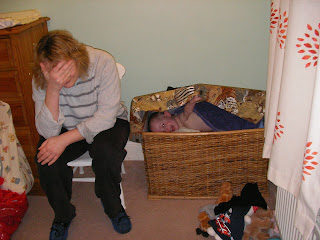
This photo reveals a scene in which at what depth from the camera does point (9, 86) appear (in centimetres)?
167

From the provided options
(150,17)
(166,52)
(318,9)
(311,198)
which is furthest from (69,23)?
(311,198)

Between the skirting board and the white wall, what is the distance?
47 centimetres

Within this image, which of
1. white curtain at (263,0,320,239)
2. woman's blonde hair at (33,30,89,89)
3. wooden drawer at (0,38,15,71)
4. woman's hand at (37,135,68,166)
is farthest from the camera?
wooden drawer at (0,38,15,71)

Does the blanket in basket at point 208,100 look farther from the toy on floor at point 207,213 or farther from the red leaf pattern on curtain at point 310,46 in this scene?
the red leaf pattern on curtain at point 310,46

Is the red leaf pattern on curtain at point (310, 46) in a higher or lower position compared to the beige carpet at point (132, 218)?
higher

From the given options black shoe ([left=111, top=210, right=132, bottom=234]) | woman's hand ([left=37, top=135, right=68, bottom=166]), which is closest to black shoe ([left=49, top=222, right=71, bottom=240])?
black shoe ([left=111, top=210, right=132, bottom=234])

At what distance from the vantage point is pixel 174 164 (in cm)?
175

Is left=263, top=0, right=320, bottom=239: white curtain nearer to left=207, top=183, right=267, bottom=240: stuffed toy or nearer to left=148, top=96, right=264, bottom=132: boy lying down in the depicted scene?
left=207, top=183, right=267, bottom=240: stuffed toy

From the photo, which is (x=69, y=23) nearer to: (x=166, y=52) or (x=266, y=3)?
(x=166, y=52)

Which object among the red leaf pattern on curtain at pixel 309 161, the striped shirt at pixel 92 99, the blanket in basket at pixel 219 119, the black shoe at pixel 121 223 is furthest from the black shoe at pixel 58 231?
the red leaf pattern on curtain at pixel 309 161

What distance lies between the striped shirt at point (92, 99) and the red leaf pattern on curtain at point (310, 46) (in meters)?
0.96

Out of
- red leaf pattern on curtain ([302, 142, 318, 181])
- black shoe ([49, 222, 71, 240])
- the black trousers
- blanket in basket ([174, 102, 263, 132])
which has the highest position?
red leaf pattern on curtain ([302, 142, 318, 181])

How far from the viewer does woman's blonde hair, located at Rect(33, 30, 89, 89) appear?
1347mm

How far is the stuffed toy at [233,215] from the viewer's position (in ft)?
4.73
